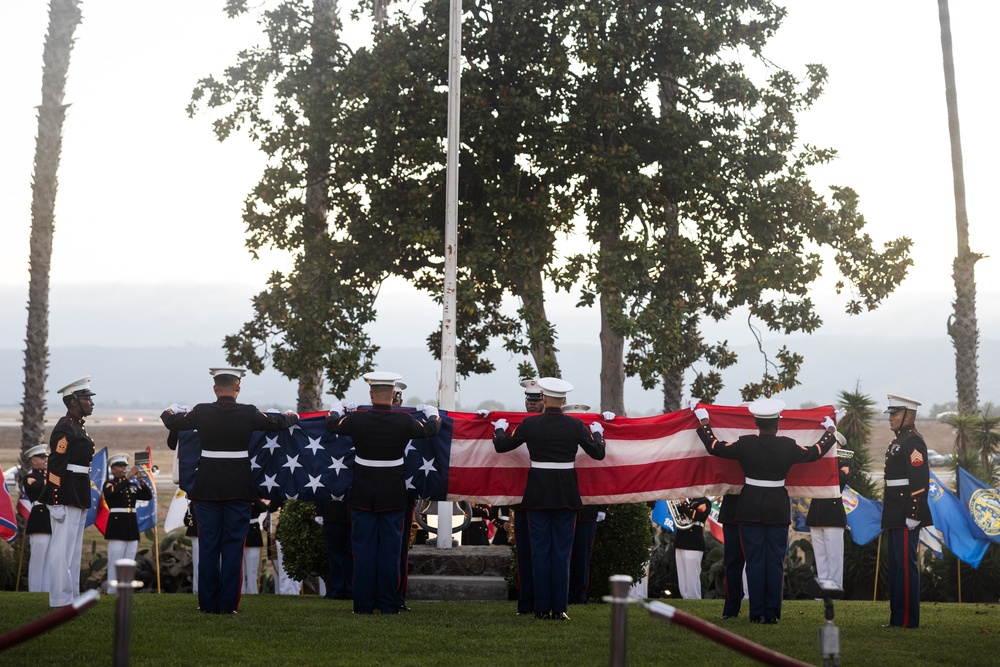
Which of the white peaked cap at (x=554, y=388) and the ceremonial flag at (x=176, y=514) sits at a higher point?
the white peaked cap at (x=554, y=388)

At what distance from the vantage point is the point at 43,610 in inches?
380

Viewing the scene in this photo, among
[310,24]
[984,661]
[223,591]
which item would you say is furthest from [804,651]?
[310,24]

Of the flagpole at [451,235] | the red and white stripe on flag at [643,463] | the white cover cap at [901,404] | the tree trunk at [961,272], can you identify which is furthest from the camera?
the tree trunk at [961,272]

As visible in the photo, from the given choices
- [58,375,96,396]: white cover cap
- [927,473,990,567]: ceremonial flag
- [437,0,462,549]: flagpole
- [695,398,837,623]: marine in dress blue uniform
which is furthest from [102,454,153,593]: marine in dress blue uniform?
[927,473,990,567]: ceremonial flag

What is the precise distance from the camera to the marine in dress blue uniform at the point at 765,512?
9.54 meters

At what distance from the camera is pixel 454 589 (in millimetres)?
11430

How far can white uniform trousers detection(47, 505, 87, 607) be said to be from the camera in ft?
33.0

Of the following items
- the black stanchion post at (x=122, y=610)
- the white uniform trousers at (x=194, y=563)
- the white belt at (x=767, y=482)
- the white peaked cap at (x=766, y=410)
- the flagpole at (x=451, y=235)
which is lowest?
the white uniform trousers at (x=194, y=563)

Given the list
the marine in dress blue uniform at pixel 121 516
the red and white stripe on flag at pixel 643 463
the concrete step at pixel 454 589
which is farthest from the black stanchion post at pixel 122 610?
the marine in dress blue uniform at pixel 121 516

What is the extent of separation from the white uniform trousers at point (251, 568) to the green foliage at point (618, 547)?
16.3ft

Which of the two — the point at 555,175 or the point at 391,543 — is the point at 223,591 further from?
the point at 555,175

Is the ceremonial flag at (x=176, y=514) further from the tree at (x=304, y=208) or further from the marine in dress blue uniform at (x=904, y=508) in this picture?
the marine in dress blue uniform at (x=904, y=508)

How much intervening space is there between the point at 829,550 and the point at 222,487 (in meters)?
8.08

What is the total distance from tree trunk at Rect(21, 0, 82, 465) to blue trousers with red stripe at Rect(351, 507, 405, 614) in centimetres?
1245
